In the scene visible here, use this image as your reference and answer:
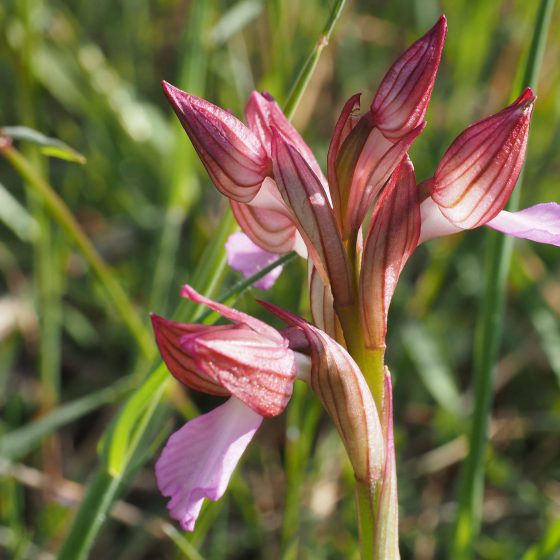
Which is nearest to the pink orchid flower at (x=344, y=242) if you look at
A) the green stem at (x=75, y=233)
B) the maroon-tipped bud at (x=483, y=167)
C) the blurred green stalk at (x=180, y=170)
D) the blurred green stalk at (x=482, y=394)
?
the maroon-tipped bud at (x=483, y=167)

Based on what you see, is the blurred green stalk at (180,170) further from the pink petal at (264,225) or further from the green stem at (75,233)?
the pink petal at (264,225)

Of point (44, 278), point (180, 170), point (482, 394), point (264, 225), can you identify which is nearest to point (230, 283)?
point (180, 170)

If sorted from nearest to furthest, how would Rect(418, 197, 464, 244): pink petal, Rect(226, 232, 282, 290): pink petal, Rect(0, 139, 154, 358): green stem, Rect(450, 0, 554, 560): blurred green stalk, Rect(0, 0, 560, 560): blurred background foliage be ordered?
Rect(418, 197, 464, 244): pink petal
Rect(226, 232, 282, 290): pink petal
Rect(450, 0, 554, 560): blurred green stalk
Rect(0, 139, 154, 358): green stem
Rect(0, 0, 560, 560): blurred background foliage

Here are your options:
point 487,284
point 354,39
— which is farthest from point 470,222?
point 354,39

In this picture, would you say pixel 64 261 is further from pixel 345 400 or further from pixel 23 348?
pixel 345 400

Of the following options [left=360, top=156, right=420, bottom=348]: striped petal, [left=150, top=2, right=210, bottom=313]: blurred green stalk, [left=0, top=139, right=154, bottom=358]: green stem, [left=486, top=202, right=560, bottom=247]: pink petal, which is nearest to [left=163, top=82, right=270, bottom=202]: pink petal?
[left=360, top=156, right=420, bottom=348]: striped petal

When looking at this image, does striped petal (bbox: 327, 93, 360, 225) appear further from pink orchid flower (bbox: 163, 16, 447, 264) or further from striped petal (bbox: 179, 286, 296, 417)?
striped petal (bbox: 179, 286, 296, 417)

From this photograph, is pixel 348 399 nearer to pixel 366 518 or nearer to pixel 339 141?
pixel 366 518
